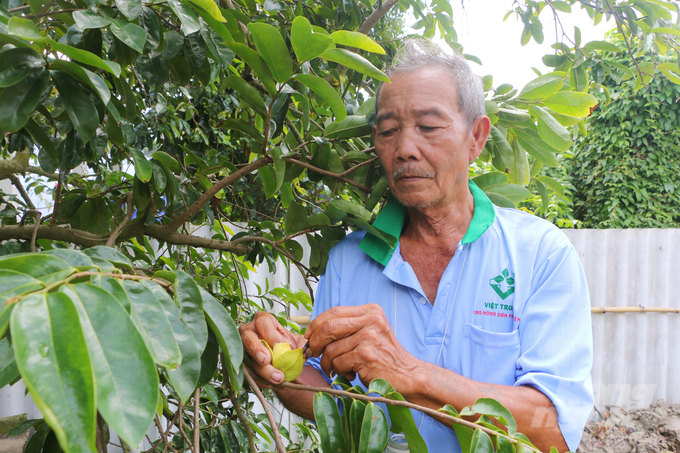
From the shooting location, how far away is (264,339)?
3.59ft

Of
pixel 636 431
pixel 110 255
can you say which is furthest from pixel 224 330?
pixel 636 431

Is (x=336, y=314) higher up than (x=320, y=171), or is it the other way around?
(x=320, y=171)

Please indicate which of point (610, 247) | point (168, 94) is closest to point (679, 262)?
point (610, 247)

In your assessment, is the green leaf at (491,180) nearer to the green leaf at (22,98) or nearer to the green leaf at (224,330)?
the green leaf at (224,330)

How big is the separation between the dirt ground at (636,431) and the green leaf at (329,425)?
165 inches

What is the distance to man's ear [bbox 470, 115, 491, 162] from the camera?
1532mm

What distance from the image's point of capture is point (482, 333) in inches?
54.0

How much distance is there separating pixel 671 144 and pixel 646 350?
10.5 ft

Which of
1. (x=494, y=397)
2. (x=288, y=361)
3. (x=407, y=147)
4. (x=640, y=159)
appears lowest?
(x=494, y=397)

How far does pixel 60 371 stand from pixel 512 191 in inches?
61.4

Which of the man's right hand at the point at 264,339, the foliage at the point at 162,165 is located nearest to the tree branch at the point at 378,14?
the foliage at the point at 162,165

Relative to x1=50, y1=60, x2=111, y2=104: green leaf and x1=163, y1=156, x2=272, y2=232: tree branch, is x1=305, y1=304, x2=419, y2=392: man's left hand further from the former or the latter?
x1=50, y1=60, x2=111, y2=104: green leaf

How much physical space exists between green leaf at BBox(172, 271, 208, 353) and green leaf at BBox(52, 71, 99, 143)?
0.44 metres

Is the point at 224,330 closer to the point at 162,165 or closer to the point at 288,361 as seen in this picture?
the point at 288,361
